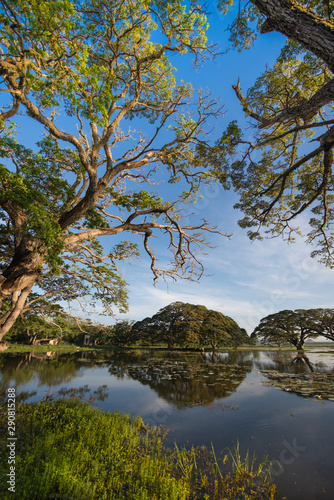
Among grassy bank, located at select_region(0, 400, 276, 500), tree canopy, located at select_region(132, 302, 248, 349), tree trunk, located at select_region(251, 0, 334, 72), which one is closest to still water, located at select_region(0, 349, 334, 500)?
grassy bank, located at select_region(0, 400, 276, 500)

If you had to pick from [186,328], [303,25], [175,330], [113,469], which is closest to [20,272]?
[113,469]

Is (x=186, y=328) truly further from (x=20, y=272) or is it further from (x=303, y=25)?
(x=303, y=25)

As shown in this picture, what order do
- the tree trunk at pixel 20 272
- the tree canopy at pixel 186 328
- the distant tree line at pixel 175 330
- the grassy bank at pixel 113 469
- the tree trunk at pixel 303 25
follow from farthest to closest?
1. the tree canopy at pixel 186 328
2. the distant tree line at pixel 175 330
3. the tree trunk at pixel 20 272
4. the tree trunk at pixel 303 25
5. the grassy bank at pixel 113 469

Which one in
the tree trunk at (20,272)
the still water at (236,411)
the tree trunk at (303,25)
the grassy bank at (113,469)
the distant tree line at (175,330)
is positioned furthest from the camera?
the distant tree line at (175,330)

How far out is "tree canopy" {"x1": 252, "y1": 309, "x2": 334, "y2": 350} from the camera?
3350cm

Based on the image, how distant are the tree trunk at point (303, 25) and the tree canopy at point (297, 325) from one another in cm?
4100

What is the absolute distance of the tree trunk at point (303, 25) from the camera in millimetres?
3051

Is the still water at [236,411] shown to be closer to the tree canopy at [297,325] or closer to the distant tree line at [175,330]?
the distant tree line at [175,330]

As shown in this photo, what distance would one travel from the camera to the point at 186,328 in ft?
102

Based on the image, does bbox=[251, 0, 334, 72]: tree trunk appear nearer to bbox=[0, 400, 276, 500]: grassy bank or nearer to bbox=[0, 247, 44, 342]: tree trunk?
bbox=[0, 247, 44, 342]: tree trunk

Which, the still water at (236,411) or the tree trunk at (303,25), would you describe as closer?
the tree trunk at (303,25)

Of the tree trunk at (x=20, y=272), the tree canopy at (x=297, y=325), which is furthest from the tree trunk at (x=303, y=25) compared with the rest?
the tree canopy at (x=297, y=325)

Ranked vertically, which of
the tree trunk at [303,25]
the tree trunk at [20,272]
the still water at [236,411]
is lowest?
the still water at [236,411]

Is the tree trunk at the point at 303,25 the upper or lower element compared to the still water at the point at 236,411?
upper
